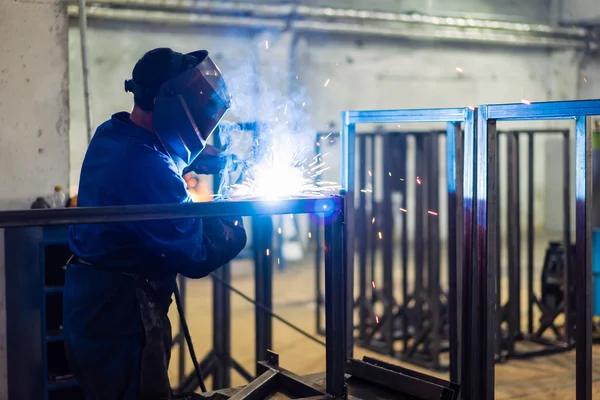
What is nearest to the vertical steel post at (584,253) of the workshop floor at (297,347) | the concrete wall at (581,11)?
the workshop floor at (297,347)

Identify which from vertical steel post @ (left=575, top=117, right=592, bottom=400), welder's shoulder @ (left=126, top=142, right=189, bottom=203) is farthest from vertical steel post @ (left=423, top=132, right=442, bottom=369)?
welder's shoulder @ (left=126, top=142, right=189, bottom=203)

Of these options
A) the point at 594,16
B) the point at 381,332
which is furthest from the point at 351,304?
the point at 594,16

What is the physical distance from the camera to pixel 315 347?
17.2ft

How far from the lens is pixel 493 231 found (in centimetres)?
241

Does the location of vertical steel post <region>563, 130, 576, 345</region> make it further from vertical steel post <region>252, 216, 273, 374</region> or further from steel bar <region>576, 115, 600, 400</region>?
steel bar <region>576, 115, 600, 400</region>

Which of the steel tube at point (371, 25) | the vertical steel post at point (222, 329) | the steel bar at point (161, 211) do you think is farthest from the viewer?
the steel tube at point (371, 25)

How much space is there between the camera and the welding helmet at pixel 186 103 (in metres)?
2.26

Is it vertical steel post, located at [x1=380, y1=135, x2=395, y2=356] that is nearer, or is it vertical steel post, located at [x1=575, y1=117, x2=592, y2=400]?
vertical steel post, located at [x1=575, y1=117, x2=592, y2=400]

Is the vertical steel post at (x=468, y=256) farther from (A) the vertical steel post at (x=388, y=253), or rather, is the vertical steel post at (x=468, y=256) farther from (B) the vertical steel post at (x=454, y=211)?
(A) the vertical steel post at (x=388, y=253)

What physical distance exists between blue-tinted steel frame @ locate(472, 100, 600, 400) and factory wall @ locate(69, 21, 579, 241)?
194 inches

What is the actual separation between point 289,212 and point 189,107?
63cm

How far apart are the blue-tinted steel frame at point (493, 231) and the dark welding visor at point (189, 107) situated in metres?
0.92

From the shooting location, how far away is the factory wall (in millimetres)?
7078

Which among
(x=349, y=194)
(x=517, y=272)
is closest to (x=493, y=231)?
(x=349, y=194)
